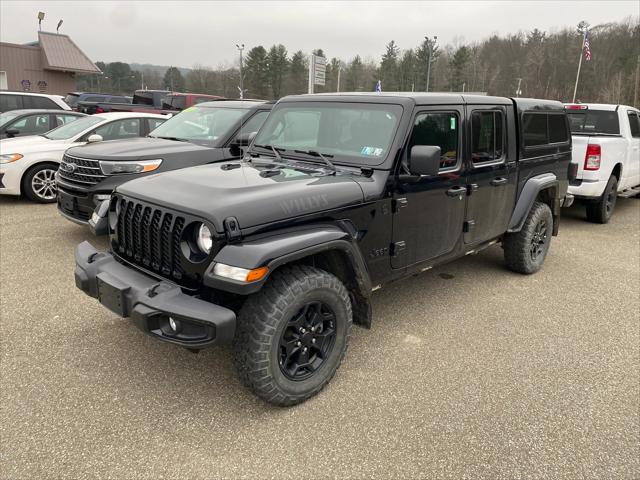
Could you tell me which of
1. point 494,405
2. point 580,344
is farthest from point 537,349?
point 494,405

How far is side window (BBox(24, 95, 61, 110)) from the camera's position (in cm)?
1186

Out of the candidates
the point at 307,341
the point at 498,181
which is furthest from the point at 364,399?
the point at 498,181

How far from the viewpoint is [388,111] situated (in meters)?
3.50

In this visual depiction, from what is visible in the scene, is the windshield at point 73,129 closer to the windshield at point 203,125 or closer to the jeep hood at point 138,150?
the windshield at point 203,125

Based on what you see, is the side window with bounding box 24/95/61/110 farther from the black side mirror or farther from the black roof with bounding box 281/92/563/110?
the black roof with bounding box 281/92/563/110

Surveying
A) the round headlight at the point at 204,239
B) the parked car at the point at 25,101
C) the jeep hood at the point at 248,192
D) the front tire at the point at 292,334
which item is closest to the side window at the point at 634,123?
the jeep hood at the point at 248,192

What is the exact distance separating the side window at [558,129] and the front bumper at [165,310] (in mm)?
4454

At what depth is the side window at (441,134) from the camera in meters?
3.50

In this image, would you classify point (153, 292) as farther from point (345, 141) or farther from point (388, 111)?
point (388, 111)

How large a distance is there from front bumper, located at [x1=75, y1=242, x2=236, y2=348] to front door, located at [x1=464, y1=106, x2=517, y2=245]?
2557 millimetres

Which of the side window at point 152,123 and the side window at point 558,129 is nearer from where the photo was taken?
the side window at point 558,129

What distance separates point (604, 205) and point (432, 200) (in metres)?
5.77

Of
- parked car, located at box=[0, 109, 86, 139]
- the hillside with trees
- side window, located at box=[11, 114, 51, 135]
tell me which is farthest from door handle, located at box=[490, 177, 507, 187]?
the hillside with trees

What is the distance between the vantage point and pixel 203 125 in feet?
21.4
